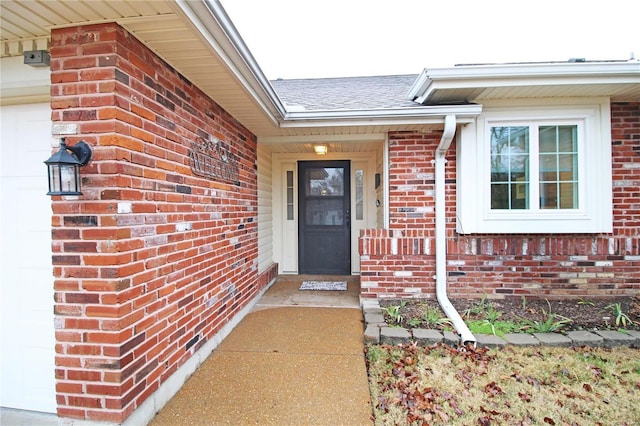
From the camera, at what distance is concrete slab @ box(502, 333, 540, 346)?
2.73 metres

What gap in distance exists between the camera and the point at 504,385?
2.23m

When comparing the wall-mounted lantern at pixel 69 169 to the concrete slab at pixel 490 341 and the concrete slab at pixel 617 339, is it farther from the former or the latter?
the concrete slab at pixel 617 339

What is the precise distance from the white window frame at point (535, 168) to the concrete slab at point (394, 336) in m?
1.55

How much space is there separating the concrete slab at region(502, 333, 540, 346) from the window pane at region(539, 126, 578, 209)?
1.65 m

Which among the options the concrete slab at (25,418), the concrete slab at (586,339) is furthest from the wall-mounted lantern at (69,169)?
the concrete slab at (586,339)

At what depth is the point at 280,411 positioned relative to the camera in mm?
1966

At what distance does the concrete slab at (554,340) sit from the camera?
107 inches

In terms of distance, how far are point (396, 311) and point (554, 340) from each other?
1.50 meters

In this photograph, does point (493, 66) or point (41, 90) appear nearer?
point (41, 90)

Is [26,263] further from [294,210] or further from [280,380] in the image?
[294,210]

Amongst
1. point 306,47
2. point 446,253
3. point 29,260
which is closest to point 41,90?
point 29,260

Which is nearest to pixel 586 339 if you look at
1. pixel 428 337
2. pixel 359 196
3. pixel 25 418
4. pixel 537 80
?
pixel 428 337

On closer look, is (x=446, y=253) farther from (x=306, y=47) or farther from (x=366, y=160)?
(x=306, y=47)

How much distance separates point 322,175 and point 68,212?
4.14 m
